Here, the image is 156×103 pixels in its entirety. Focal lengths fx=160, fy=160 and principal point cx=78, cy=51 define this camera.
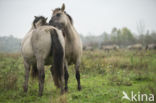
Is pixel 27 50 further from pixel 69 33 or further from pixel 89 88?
pixel 89 88

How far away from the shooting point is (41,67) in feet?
14.9

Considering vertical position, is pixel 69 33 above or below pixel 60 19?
below

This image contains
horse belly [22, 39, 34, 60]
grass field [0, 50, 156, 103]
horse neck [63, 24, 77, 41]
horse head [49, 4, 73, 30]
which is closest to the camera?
grass field [0, 50, 156, 103]

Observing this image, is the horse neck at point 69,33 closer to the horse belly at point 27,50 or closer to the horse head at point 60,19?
the horse head at point 60,19

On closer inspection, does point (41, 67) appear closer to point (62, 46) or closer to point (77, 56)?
point (62, 46)

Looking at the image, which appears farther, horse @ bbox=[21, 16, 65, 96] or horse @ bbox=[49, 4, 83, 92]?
horse @ bbox=[49, 4, 83, 92]

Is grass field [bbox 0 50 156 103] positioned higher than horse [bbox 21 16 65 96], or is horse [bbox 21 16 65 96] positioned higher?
horse [bbox 21 16 65 96]

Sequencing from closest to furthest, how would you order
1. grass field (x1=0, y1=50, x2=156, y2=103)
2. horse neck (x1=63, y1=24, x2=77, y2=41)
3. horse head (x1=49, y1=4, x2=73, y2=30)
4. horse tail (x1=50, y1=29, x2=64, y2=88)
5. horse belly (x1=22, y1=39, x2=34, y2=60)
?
grass field (x1=0, y1=50, x2=156, y2=103)
horse tail (x1=50, y1=29, x2=64, y2=88)
horse belly (x1=22, y1=39, x2=34, y2=60)
horse head (x1=49, y1=4, x2=73, y2=30)
horse neck (x1=63, y1=24, x2=77, y2=41)

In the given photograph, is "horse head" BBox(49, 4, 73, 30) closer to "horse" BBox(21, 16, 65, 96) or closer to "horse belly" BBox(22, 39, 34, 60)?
"horse" BBox(21, 16, 65, 96)

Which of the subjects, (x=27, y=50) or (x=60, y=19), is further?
(x=60, y=19)

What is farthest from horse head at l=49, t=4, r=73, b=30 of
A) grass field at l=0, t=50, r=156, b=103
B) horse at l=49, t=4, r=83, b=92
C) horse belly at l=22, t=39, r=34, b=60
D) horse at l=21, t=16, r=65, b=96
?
grass field at l=0, t=50, r=156, b=103

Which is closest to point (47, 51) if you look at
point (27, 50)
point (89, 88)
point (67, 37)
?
point (27, 50)

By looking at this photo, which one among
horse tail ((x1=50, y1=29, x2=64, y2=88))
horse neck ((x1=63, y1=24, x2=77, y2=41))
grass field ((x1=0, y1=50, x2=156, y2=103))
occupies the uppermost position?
horse neck ((x1=63, y1=24, x2=77, y2=41))

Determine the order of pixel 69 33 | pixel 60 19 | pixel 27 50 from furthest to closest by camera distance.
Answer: pixel 69 33
pixel 60 19
pixel 27 50
